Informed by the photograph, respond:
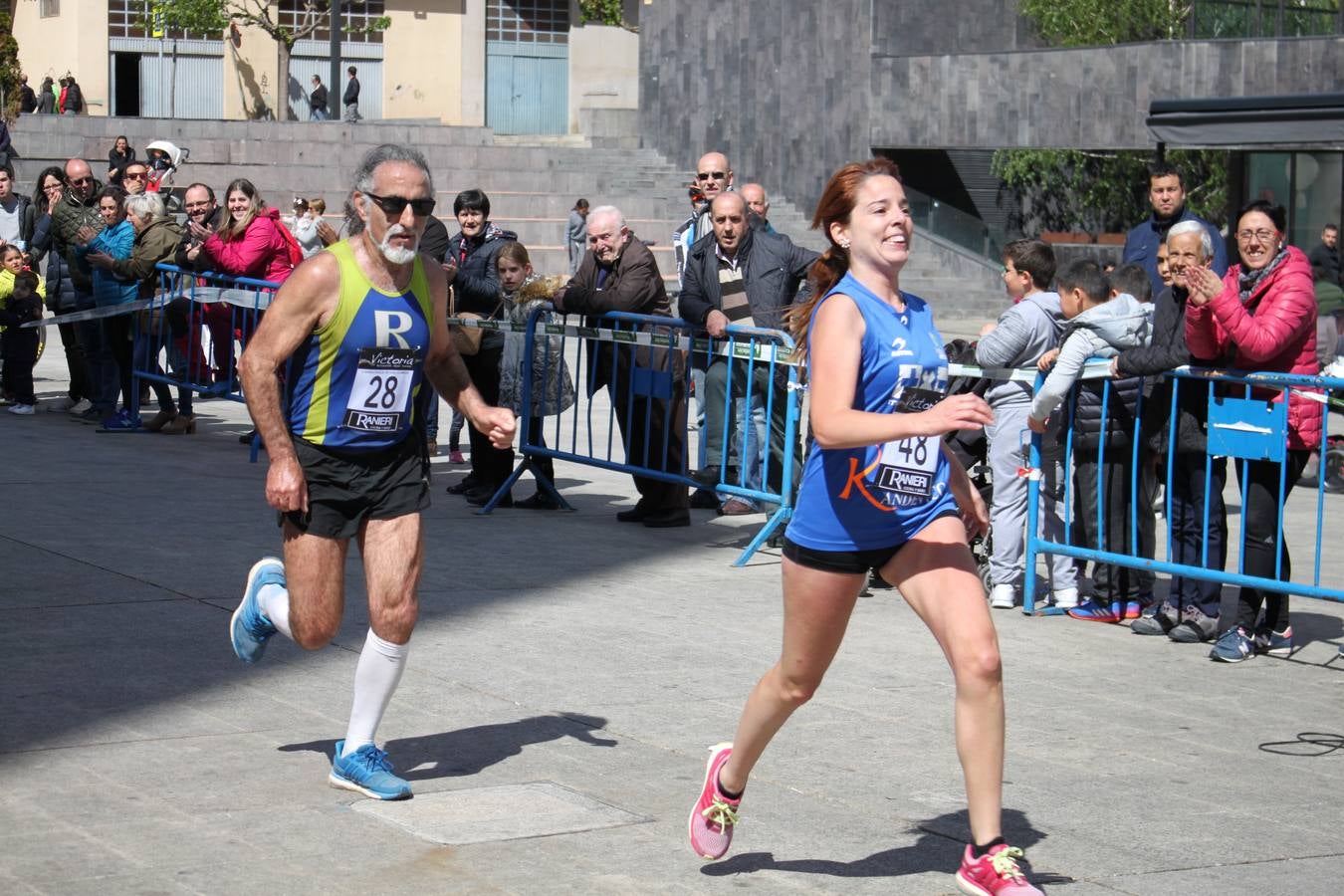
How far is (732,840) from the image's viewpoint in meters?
5.24

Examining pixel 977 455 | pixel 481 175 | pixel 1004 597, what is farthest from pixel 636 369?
pixel 481 175

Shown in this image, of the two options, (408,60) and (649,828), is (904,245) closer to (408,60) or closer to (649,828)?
(649,828)

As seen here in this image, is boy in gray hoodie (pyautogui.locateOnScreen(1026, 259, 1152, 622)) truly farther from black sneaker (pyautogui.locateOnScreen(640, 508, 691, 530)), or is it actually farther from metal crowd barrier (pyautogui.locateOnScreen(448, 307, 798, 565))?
black sneaker (pyautogui.locateOnScreen(640, 508, 691, 530))

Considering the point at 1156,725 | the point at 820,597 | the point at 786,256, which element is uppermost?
the point at 786,256

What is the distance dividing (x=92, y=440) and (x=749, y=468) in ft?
20.1

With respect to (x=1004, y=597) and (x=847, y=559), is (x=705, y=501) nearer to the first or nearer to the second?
(x=1004, y=597)

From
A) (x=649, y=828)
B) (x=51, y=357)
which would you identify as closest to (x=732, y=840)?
(x=649, y=828)

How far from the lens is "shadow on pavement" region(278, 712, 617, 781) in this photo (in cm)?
590

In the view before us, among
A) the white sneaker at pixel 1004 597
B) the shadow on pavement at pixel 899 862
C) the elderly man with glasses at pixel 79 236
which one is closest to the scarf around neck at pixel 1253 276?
the white sneaker at pixel 1004 597

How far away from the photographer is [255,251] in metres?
13.6

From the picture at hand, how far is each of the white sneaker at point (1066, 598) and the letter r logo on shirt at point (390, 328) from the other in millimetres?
4320

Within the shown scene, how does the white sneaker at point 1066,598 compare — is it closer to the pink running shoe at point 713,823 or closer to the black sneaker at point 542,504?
the black sneaker at point 542,504

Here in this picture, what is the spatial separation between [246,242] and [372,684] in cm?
861

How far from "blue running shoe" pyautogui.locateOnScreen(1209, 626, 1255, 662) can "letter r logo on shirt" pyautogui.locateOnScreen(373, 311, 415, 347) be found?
13.0 feet
